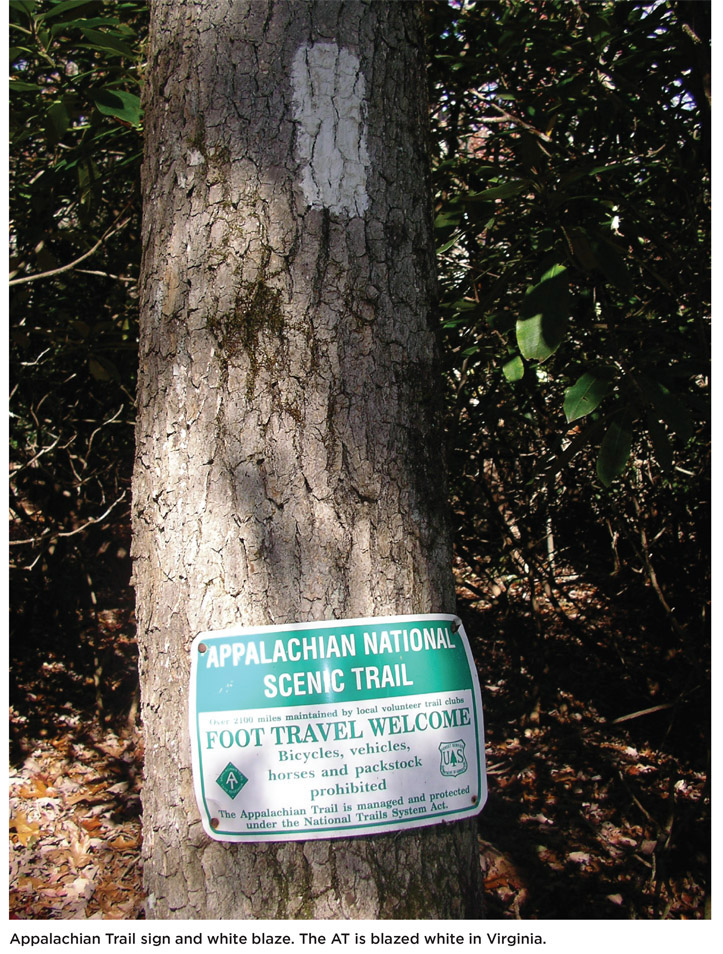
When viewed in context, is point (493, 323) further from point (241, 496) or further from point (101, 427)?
point (101, 427)

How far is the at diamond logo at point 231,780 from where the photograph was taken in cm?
90

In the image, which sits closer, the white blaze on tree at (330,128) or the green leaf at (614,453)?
the white blaze on tree at (330,128)

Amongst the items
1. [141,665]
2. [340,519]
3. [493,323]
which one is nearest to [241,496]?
[340,519]

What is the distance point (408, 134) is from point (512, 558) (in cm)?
336

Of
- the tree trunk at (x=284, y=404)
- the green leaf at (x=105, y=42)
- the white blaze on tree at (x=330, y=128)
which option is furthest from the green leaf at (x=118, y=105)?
the white blaze on tree at (x=330, y=128)

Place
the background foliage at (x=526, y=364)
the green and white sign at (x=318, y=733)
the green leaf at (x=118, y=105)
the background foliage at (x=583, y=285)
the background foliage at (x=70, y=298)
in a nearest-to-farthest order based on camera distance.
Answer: the green and white sign at (x=318, y=733), the background foliage at (x=583, y=285), the green leaf at (x=118, y=105), the background foliage at (x=526, y=364), the background foliage at (x=70, y=298)

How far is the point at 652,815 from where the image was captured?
131 inches

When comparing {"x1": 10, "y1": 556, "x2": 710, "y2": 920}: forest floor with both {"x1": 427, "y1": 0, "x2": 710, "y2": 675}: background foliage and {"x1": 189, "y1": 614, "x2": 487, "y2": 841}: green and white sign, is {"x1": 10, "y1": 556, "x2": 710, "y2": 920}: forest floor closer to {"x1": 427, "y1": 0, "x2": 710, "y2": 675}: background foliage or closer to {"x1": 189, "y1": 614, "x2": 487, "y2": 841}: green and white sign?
{"x1": 427, "y1": 0, "x2": 710, "y2": 675}: background foliage

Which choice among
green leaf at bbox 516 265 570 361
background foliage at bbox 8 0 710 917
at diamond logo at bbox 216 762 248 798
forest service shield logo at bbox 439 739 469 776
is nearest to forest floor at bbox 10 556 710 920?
background foliage at bbox 8 0 710 917

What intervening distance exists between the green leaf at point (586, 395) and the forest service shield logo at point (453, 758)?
93 centimetres

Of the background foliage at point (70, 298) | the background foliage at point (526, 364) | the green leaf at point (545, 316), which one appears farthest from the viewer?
the background foliage at point (70, 298)

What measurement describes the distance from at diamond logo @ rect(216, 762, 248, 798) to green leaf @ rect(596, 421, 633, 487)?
1.10 metres

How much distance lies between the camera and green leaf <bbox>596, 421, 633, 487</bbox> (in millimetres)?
1603

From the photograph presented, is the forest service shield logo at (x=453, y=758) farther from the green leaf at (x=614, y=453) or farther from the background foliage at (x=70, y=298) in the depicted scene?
the background foliage at (x=70, y=298)
